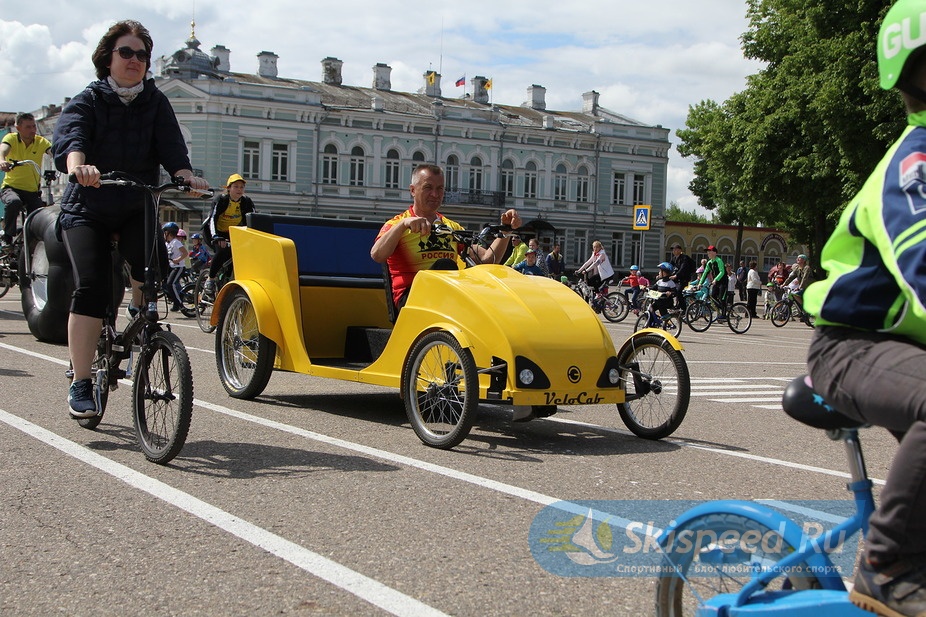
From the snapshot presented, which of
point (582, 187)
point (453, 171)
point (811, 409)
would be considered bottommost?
point (811, 409)

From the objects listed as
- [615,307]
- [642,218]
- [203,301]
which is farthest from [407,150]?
[203,301]

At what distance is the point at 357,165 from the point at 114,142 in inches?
2418

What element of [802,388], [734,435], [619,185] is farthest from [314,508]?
[619,185]

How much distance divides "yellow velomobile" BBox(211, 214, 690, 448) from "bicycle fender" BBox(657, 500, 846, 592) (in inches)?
134

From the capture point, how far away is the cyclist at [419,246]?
7363 millimetres

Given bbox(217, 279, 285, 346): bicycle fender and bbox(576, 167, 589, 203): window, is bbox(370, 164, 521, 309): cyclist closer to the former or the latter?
bbox(217, 279, 285, 346): bicycle fender

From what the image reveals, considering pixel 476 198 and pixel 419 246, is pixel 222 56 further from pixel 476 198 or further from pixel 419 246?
pixel 419 246

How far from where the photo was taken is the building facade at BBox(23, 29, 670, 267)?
63.0 meters

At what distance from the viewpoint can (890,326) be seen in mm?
2377

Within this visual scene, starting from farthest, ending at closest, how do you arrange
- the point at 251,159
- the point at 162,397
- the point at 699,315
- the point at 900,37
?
the point at 251,159, the point at 699,315, the point at 162,397, the point at 900,37

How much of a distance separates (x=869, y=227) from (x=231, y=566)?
2421 mm

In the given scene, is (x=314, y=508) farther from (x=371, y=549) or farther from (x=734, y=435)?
(x=734, y=435)

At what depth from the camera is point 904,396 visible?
88.4 inches

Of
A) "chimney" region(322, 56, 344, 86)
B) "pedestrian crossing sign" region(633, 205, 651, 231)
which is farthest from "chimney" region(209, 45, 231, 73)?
"pedestrian crossing sign" region(633, 205, 651, 231)
